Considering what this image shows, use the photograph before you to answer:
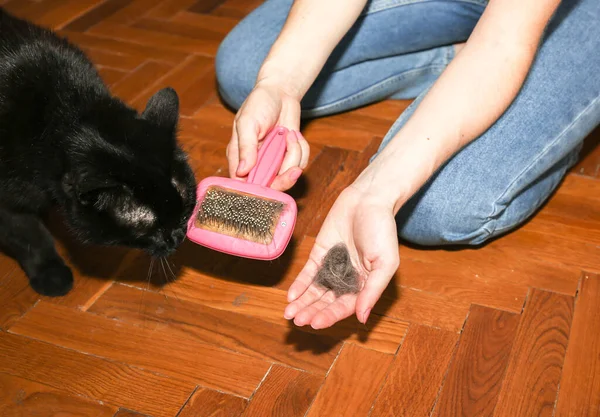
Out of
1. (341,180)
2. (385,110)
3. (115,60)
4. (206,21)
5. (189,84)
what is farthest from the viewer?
(206,21)

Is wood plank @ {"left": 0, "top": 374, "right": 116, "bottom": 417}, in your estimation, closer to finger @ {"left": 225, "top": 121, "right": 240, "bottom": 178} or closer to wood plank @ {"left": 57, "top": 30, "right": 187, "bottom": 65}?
finger @ {"left": 225, "top": 121, "right": 240, "bottom": 178}

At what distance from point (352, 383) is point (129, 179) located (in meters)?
0.54

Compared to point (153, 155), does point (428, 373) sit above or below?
below

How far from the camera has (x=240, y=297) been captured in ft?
4.61

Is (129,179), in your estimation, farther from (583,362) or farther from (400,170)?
(583,362)

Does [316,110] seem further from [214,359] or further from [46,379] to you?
[46,379]

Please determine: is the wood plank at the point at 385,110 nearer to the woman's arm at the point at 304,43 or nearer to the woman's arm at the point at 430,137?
the woman's arm at the point at 304,43

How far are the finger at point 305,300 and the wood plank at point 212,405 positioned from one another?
0.20 meters

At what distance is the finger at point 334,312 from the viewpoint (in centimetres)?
107

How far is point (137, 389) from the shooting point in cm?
122

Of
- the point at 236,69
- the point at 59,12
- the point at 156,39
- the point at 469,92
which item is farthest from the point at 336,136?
the point at 59,12

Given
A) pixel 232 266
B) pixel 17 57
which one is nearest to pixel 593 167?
pixel 232 266

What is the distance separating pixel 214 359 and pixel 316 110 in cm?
84

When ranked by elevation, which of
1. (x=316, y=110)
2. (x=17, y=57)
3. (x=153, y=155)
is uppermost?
(x=17, y=57)
